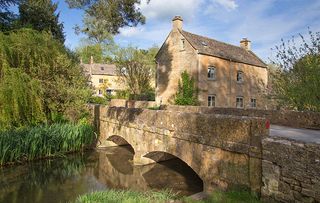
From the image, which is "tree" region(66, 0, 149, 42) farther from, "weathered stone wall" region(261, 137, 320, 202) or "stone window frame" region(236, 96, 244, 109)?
"stone window frame" region(236, 96, 244, 109)

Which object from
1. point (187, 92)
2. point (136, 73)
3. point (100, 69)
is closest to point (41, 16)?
point (136, 73)

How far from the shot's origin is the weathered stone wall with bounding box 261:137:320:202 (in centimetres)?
453

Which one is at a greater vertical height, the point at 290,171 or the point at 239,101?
the point at 239,101

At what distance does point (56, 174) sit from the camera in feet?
33.7

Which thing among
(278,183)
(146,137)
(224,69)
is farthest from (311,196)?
(224,69)

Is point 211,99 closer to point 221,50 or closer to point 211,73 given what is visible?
point 211,73

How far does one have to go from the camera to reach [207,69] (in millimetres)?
22547

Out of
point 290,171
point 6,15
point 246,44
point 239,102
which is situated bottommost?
point 290,171

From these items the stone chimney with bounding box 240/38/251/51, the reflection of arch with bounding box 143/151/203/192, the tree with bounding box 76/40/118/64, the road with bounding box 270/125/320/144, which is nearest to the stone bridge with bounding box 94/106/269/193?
the reflection of arch with bounding box 143/151/203/192

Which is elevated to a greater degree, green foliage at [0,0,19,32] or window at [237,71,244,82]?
green foliage at [0,0,19,32]

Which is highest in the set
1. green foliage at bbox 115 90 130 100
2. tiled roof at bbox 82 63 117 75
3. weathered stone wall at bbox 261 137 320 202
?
tiled roof at bbox 82 63 117 75

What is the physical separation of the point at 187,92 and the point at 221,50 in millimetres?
6602

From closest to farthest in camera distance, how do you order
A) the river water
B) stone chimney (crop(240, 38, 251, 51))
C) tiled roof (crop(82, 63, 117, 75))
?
the river water, stone chimney (crop(240, 38, 251, 51)), tiled roof (crop(82, 63, 117, 75))

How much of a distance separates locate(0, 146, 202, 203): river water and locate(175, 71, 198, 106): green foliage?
10.1m
